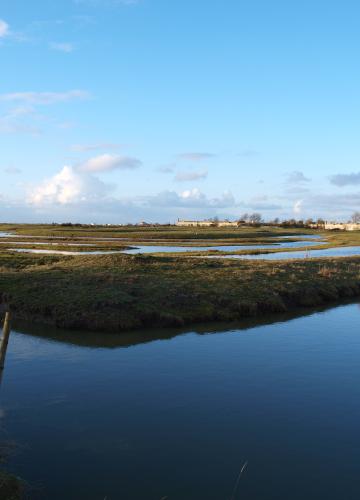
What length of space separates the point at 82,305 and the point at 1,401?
16.2 m

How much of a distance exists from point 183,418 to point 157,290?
72.1ft

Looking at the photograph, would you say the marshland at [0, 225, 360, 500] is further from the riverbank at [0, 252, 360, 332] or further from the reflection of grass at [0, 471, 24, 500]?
the riverbank at [0, 252, 360, 332]

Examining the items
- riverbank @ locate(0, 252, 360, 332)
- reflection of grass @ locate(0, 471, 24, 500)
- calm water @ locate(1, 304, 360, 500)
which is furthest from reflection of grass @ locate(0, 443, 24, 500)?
riverbank @ locate(0, 252, 360, 332)

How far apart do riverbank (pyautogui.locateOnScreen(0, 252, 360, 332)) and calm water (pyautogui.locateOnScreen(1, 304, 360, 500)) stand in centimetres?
463

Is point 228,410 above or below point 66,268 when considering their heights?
below

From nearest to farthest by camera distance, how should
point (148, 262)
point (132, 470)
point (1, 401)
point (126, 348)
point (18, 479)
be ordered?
point (18, 479)
point (132, 470)
point (1, 401)
point (126, 348)
point (148, 262)

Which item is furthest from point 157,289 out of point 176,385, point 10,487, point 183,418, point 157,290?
point 10,487

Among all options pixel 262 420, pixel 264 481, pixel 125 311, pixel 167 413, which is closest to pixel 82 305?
pixel 125 311

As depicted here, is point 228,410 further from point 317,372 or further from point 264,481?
point 317,372

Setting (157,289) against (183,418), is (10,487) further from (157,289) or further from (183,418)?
(157,289)

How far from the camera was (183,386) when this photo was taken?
77.7 ft

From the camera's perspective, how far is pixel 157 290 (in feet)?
136

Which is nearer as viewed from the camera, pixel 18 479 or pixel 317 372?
pixel 18 479

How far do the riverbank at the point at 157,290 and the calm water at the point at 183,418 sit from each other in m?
4.63
